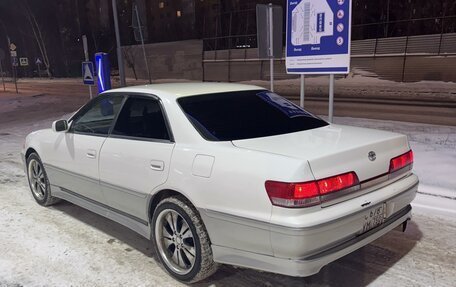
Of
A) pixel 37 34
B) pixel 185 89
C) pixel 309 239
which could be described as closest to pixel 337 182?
pixel 309 239

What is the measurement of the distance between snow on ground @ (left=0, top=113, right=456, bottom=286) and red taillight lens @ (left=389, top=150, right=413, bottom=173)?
2.64ft

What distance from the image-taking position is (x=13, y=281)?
3.44 metres

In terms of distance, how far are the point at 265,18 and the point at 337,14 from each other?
169 cm

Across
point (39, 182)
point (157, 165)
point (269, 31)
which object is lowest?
point (39, 182)

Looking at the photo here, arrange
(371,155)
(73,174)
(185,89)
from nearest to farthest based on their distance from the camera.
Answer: (371,155) < (185,89) < (73,174)

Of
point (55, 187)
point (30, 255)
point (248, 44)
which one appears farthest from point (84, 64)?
point (248, 44)

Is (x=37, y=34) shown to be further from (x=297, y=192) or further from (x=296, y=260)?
(x=296, y=260)

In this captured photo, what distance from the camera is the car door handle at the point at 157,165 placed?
3.34 meters

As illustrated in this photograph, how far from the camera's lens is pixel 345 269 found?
3.39m

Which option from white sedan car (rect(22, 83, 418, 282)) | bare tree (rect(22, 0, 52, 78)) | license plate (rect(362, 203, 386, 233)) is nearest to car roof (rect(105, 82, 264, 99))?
white sedan car (rect(22, 83, 418, 282))

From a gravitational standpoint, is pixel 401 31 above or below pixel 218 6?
below

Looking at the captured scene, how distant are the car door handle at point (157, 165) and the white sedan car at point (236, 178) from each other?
0.04 feet

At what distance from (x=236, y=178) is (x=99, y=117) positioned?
233cm

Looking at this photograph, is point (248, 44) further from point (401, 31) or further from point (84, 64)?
point (84, 64)
